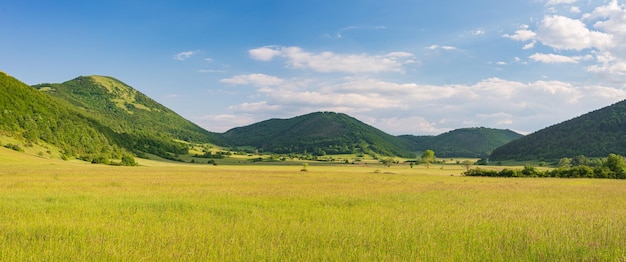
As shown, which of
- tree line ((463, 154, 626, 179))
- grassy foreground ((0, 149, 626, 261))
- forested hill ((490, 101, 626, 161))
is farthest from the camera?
forested hill ((490, 101, 626, 161))

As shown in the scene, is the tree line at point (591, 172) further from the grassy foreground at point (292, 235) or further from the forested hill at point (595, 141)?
the forested hill at point (595, 141)

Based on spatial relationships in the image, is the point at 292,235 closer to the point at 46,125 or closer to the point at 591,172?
the point at 591,172

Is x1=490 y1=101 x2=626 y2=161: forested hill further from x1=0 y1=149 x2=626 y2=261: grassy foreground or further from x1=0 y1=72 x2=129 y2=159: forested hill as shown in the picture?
x1=0 y1=72 x2=129 y2=159: forested hill

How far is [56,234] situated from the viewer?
1078cm

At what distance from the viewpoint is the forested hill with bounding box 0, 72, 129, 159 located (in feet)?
456

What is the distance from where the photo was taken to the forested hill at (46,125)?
13912cm

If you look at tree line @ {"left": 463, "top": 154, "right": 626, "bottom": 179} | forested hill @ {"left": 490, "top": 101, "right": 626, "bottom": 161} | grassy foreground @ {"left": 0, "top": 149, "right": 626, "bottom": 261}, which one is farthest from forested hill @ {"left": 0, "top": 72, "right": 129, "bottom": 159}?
forested hill @ {"left": 490, "top": 101, "right": 626, "bottom": 161}

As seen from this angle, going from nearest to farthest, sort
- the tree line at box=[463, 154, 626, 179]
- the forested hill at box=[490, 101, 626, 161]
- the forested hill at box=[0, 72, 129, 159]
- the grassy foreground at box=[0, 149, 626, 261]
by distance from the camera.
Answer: the grassy foreground at box=[0, 149, 626, 261] → the tree line at box=[463, 154, 626, 179] → the forested hill at box=[0, 72, 129, 159] → the forested hill at box=[490, 101, 626, 161]

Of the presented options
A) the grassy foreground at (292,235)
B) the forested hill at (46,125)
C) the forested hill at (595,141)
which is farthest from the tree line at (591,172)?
the forested hill at (46,125)

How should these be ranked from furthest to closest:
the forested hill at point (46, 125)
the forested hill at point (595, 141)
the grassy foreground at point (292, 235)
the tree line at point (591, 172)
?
the forested hill at point (595, 141)
the forested hill at point (46, 125)
the tree line at point (591, 172)
the grassy foreground at point (292, 235)

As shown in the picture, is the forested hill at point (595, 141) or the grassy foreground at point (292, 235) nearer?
the grassy foreground at point (292, 235)

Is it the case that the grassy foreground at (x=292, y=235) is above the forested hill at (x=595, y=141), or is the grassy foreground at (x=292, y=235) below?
below

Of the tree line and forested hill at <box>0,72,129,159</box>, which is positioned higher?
forested hill at <box>0,72,129,159</box>

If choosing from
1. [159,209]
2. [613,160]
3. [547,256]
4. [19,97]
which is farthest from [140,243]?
[19,97]
